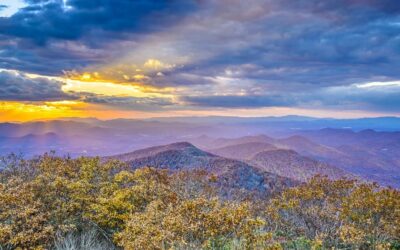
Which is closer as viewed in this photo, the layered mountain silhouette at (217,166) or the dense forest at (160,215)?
the dense forest at (160,215)

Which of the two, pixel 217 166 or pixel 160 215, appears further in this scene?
pixel 217 166

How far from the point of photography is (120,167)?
18.8 metres

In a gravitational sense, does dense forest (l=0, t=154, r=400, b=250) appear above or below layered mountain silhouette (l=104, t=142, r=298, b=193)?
above

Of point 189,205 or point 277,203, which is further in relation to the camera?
point 277,203

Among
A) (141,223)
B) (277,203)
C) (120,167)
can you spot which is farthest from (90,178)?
(277,203)

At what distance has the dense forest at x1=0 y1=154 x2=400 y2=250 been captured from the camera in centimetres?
917

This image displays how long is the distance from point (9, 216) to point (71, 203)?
1862mm

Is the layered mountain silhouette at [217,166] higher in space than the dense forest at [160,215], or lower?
lower

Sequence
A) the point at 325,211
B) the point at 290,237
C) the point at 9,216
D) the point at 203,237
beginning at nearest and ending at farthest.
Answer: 1. the point at 203,237
2. the point at 9,216
3. the point at 325,211
4. the point at 290,237

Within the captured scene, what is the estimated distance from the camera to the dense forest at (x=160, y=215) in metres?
9.17

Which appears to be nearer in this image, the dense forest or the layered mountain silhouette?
the dense forest

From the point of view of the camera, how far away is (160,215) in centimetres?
1039

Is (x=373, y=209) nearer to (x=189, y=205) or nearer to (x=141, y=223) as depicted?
(x=189, y=205)

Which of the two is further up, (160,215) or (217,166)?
(160,215)
